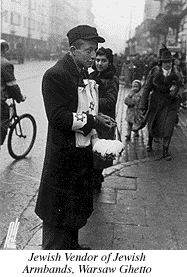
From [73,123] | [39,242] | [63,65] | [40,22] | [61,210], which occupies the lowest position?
[39,242]

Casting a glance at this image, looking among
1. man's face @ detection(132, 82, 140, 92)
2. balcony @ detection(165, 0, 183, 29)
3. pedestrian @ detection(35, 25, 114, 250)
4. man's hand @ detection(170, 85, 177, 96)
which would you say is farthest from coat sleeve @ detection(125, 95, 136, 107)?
pedestrian @ detection(35, 25, 114, 250)

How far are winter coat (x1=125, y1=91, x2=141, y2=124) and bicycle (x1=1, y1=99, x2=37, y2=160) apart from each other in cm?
184

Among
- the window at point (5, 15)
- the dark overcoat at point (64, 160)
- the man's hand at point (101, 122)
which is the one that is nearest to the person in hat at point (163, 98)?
the window at point (5, 15)

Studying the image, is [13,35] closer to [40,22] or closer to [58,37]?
[40,22]

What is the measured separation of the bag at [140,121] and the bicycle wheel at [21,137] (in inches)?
66.3

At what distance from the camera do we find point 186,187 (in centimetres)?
474

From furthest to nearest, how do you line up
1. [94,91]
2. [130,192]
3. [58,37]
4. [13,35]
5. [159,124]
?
1. [159,124]
2. [13,35]
3. [130,192]
4. [58,37]
5. [94,91]

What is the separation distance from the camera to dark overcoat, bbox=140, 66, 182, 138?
604 centimetres

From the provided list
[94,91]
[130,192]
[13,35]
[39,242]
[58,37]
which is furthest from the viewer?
[13,35]

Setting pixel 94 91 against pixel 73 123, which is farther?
pixel 94 91

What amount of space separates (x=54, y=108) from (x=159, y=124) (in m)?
3.68

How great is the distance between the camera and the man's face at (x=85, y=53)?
280 cm

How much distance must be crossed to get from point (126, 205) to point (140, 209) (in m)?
0.15
